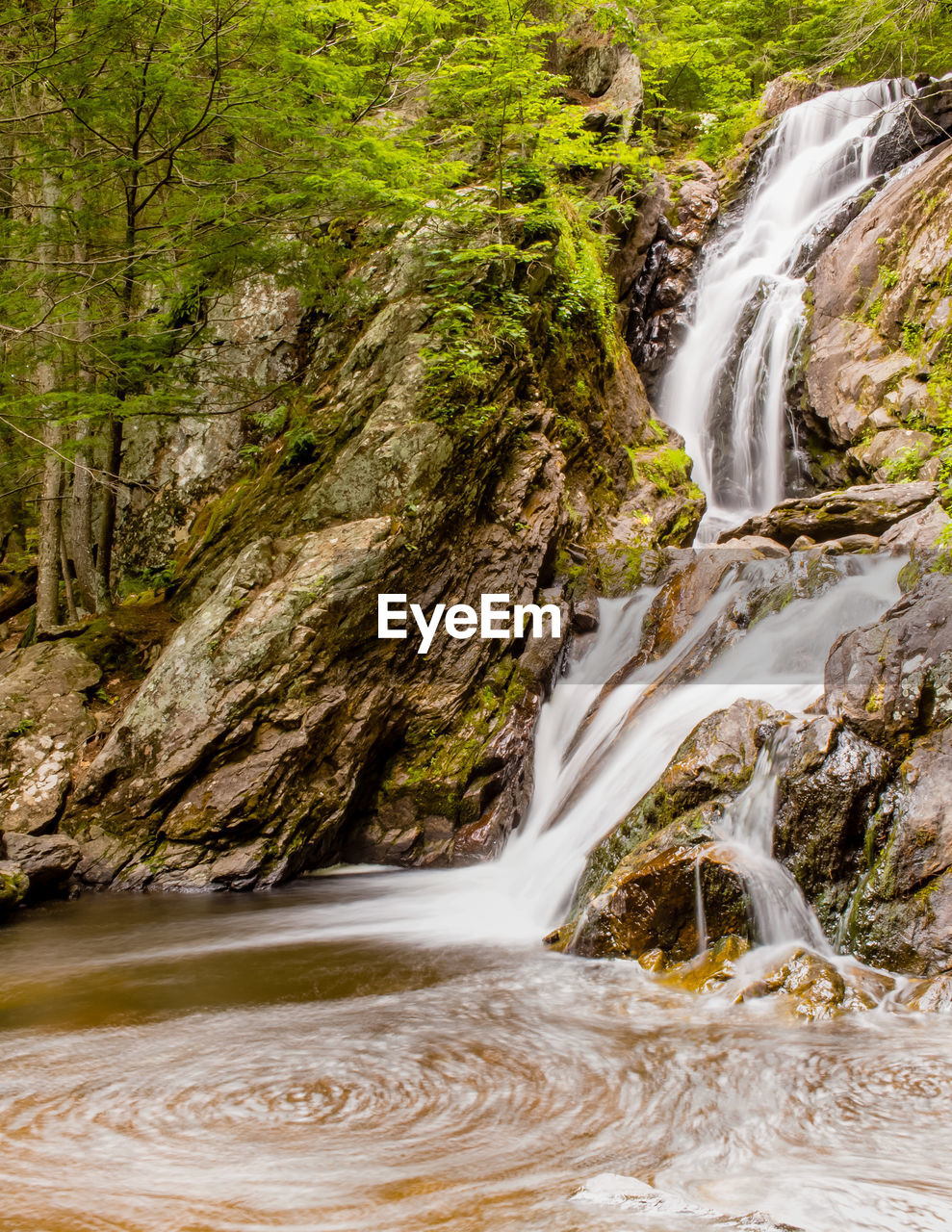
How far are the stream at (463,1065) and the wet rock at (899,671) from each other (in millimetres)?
646

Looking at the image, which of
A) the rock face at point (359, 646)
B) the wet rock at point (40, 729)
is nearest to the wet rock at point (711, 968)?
the rock face at point (359, 646)

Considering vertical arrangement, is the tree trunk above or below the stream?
above

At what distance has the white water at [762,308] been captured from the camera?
13.2m

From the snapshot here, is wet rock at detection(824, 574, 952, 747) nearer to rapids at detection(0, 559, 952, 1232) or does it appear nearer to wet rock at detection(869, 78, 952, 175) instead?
rapids at detection(0, 559, 952, 1232)

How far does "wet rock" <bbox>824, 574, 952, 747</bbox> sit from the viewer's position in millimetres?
5324

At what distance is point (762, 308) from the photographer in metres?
14.5

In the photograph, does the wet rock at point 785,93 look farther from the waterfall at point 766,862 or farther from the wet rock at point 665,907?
the wet rock at point 665,907

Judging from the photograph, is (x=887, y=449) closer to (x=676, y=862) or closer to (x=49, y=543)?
(x=676, y=862)

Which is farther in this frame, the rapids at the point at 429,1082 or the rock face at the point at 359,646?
the rock face at the point at 359,646

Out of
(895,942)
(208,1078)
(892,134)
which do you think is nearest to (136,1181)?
(208,1078)

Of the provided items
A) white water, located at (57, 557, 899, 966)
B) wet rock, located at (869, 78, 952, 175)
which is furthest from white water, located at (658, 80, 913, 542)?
white water, located at (57, 557, 899, 966)

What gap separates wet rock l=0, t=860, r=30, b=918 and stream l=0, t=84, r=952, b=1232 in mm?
167

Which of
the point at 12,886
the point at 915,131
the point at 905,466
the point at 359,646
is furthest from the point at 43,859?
the point at 915,131

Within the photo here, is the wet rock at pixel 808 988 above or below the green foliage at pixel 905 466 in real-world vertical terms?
below
